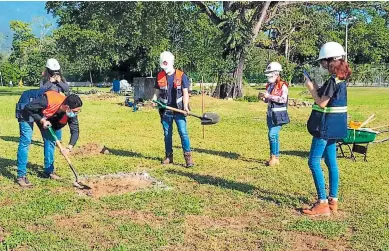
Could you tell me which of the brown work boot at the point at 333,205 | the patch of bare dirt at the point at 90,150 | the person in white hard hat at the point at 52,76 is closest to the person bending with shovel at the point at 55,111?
the person in white hard hat at the point at 52,76

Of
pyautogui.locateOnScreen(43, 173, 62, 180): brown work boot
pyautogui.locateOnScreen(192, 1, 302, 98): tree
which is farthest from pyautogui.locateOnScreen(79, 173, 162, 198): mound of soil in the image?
pyautogui.locateOnScreen(192, 1, 302, 98): tree

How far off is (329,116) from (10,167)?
5801mm

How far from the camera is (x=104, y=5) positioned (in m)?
25.4

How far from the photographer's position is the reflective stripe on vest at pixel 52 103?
21.9 feet

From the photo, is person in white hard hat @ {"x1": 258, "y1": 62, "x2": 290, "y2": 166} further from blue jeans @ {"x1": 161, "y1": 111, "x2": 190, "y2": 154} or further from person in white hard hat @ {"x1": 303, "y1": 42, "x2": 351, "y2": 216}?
person in white hard hat @ {"x1": 303, "y1": 42, "x2": 351, "y2": 216}

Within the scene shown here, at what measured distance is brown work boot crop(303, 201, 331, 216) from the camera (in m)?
5.88

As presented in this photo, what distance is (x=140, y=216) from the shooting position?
19.2 feet

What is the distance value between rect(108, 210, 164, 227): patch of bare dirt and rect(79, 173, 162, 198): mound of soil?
0.85 m

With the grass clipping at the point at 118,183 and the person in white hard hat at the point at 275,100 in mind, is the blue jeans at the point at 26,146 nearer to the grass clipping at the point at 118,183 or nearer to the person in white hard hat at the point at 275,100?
the grass clipping at the point at 118,183

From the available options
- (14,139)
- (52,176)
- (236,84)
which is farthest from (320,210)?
(236,84)

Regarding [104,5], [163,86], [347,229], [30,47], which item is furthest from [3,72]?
[347,229]

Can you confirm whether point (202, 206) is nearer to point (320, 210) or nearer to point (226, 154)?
point (320, 210)

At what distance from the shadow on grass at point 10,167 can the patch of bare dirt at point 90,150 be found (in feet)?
4.19

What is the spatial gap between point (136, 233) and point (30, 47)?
222 ft
